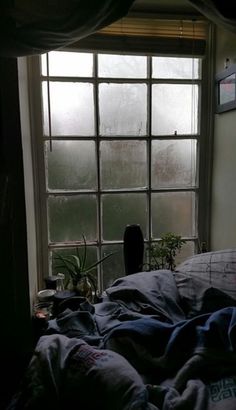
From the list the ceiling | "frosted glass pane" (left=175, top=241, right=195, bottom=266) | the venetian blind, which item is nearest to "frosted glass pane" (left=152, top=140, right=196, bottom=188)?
"frosted glass pane" (left=175, top=241, right=195, bottom=266)

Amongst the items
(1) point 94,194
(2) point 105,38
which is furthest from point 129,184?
(2) point 105,38

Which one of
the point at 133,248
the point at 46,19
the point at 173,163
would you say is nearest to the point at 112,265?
the point at 133,248

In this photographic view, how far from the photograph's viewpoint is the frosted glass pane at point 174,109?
1.77 meters

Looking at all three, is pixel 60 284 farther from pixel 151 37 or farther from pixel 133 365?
pixel 151 37

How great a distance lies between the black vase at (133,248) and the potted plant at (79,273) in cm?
15

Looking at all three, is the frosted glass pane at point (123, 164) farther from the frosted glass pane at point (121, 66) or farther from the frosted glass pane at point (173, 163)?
the frosted glass pane at point (121, 66)

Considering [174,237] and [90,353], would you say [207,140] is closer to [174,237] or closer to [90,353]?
[174,237]

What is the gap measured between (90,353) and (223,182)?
1.21m

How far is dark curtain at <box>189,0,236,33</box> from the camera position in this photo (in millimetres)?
774

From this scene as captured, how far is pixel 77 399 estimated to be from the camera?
77cm

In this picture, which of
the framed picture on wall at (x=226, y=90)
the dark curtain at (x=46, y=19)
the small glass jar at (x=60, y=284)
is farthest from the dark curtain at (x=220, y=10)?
the small glass jar at (x=60, y=284)

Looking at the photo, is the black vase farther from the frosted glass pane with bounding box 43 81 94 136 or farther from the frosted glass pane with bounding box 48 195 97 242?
the frosted glass pane with bounding box 43 81 94 136

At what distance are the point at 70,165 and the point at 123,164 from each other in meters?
0.30

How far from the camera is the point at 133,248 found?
1.63 meters
